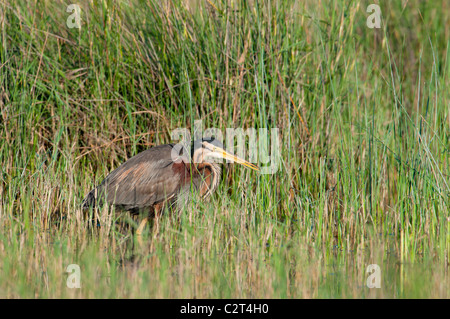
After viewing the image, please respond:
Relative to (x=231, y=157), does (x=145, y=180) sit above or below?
below

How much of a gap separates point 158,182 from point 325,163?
144 cm

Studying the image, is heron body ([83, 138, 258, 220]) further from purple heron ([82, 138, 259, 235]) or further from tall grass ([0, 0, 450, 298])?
tall grass ([0, 0, 450, 298])

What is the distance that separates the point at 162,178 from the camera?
221 inches

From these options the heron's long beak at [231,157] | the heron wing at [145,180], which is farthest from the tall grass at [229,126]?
the heron wing at [145,180]

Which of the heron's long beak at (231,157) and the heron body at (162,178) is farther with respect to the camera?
the heron body at (162,178)

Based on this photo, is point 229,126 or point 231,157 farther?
point 229,126

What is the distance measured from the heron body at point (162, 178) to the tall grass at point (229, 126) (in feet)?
0.55

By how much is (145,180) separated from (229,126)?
0.86 metres

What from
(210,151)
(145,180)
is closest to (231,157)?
(210,151)

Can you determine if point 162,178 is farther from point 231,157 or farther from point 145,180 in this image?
point 231,157

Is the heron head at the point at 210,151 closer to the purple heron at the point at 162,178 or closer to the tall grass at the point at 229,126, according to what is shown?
the purple heron at the point at 162,178

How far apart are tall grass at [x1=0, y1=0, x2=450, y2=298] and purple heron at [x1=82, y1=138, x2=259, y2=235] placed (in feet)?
0.53

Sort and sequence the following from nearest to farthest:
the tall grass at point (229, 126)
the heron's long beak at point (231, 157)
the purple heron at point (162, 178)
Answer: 1. the tall grass at point (229, 126)
2. the heron's long beak at point (231, 157)
3. the purple heron at point (162, 178)

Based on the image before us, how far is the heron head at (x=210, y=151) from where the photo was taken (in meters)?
5.52
